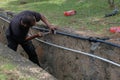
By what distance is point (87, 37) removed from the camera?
22.4 ft

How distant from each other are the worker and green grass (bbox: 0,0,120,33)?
1354mm

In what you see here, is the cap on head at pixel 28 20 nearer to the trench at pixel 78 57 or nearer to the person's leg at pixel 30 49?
the person's leg at pixel 30 49

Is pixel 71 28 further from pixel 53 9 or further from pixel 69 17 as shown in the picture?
pixel 53 9

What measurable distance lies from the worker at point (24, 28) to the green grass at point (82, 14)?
1.35 meters

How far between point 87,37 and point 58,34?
3.09 feet

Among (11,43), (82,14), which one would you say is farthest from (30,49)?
(82,14)

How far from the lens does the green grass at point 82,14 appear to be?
27.0 ft

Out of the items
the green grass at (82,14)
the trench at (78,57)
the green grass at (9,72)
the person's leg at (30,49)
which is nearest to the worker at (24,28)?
the person's leg at (30,49)

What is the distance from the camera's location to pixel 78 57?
6984 mm

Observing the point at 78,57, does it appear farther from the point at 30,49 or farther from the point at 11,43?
the point at 11,43

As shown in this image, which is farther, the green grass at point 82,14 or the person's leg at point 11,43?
the green grass at point 82,14

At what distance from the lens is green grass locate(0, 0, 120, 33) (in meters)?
8.23

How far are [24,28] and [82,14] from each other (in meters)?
3.35

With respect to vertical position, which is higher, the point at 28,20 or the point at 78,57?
the point at 28,20
